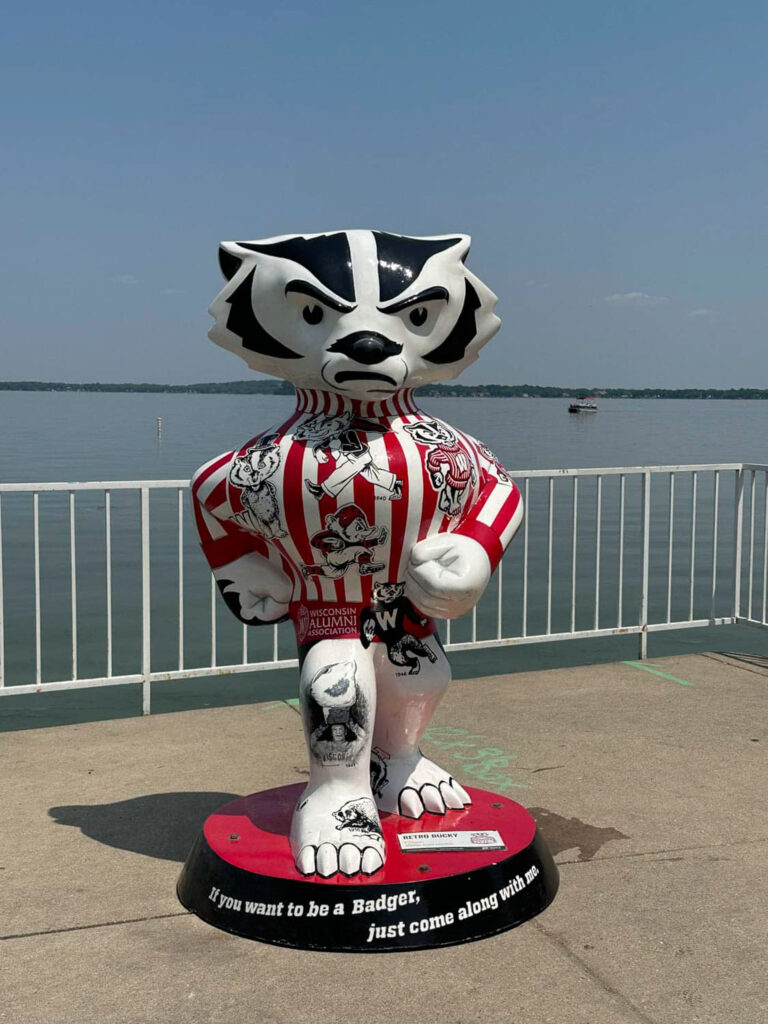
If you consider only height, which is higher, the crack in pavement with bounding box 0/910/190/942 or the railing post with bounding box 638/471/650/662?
the railing post with bounding box 638/471/650/662

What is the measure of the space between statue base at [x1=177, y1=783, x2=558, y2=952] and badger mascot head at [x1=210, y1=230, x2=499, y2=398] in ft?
4.25

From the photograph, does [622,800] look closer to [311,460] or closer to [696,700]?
[696,700]

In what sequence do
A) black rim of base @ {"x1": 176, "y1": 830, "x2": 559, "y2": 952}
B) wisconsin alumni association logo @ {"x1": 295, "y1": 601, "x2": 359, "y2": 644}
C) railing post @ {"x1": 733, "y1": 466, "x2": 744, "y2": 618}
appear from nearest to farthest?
black rim of base @ {"x1": 176, "y1": 830, "x2": 559, "y2": 952}, wisconsin alumni association logo @ {"x1": 295, "y1": 601, "x2": 359, "y2": 644}, railing post @ {"x1": 733, "y1": 466, "x2": 744, "y2": 618}

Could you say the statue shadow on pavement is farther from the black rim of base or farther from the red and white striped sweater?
the red and white striped sweater

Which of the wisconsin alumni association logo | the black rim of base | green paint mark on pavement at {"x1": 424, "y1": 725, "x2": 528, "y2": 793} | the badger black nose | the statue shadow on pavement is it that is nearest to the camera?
the black rim of base

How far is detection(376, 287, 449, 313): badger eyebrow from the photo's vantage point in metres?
3.09

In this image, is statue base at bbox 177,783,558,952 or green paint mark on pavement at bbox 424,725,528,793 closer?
statue base at bbox 177,783,558,952

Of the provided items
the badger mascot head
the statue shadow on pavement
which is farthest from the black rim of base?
the badger mascot head

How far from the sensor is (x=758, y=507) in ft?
47.1

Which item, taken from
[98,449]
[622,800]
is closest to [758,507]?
[622,800]

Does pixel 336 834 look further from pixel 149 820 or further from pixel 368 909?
pixel 149 820

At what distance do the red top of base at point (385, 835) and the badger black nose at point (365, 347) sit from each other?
1.36 meters

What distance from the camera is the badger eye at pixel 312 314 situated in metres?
3.12

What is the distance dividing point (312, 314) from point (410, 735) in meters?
1.30
